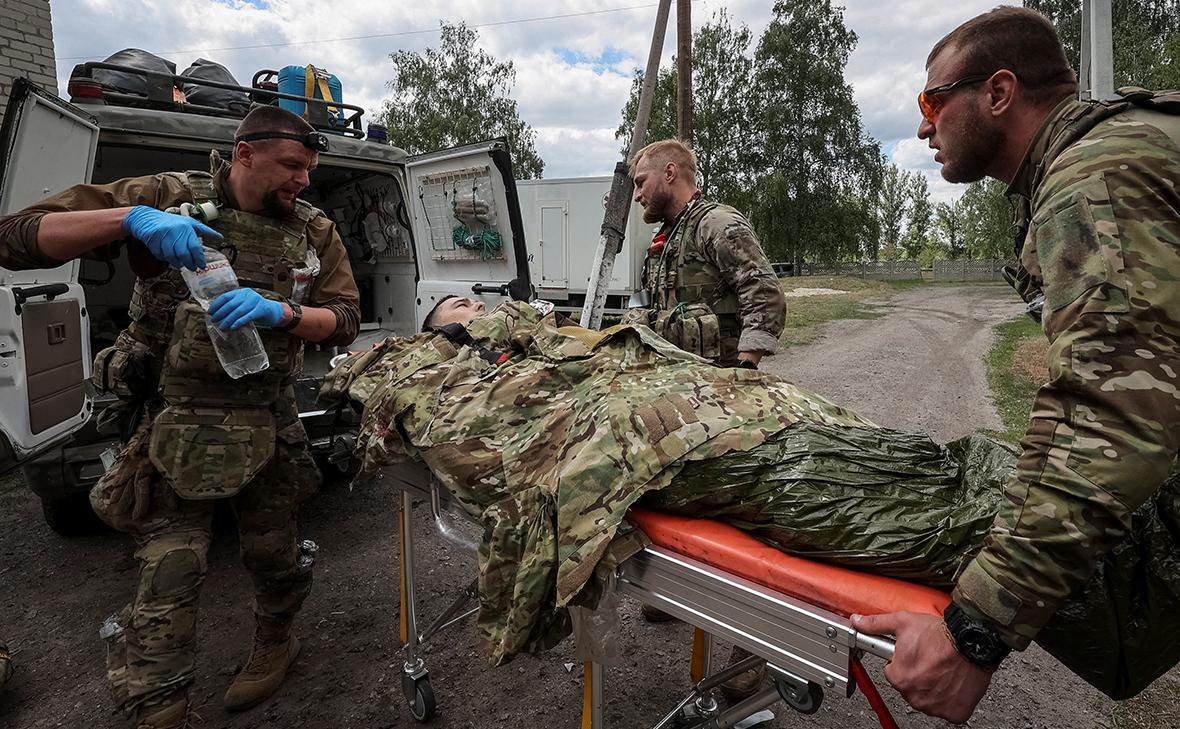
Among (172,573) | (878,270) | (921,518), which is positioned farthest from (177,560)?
(878,270)

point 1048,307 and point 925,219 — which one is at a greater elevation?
point 925,219

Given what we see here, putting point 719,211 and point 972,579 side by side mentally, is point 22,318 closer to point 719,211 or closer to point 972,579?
point 719,211

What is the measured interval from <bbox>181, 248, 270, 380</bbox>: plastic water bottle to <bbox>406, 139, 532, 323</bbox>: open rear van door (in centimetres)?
206

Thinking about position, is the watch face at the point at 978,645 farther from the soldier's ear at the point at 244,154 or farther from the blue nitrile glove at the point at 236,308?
the soldier's ear at the point at 244,154

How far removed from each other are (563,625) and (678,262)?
6.59 feet

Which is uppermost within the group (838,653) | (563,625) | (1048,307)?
(1048,307)

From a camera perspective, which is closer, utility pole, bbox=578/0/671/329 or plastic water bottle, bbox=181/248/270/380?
plastic water bottle, bbox=181/248/270/380

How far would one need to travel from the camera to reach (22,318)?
2.63m

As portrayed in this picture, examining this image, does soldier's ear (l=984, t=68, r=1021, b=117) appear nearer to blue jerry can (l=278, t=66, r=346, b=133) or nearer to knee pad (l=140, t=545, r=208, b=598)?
knee pad (l=140, t=545, r=208, b=598)

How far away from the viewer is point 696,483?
4.81ft

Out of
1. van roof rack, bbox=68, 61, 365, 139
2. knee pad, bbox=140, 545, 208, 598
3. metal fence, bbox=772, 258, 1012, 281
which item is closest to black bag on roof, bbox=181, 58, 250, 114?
van roof rack, bbox=68, 61, 365, 139

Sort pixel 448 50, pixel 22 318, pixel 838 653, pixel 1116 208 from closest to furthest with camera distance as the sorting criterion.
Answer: pixel 1116 208
pixel 838 653
pixel 22 318
pixel 448 50

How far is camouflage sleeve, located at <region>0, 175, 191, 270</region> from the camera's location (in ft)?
6.40

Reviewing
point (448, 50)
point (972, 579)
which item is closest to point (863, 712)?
point (972, 579)
